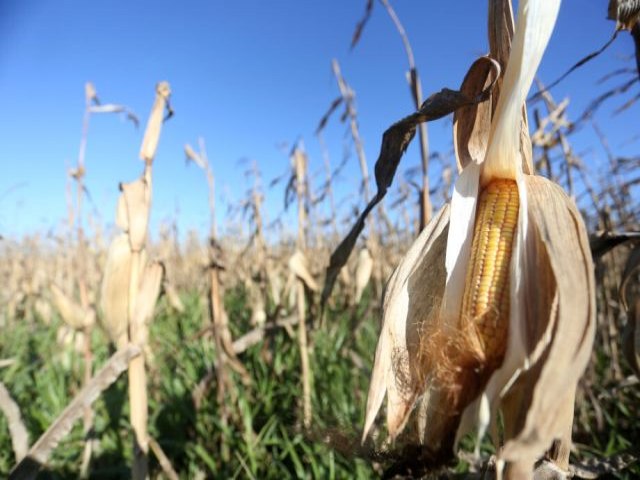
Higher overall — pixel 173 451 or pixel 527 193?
pixel 527 193

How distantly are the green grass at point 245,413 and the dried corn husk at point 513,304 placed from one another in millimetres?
750

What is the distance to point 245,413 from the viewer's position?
2053 mm

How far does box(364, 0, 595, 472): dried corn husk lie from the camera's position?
49cm

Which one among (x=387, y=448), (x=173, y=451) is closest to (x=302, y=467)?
(x=173, y=451)

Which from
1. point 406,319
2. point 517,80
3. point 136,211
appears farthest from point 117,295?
point 517,80

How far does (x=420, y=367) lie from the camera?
0.67 m

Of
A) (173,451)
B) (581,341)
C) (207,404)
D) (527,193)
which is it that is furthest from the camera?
(207,404)

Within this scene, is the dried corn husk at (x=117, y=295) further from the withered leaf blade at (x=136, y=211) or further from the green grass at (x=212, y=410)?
the green grass at (x=212, y=410)

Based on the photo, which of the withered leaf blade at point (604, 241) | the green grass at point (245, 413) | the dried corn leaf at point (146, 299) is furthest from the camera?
the green grass at point (245, 413)

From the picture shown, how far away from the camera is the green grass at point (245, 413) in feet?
6.05

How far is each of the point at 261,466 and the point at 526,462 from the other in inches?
64.6

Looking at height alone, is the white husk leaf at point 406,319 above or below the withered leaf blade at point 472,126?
below

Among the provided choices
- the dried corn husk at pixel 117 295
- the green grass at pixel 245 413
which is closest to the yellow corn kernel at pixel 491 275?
the green grass at pixel 245 413

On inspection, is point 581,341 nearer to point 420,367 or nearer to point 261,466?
point 420,367
